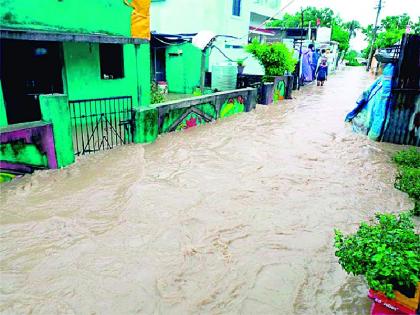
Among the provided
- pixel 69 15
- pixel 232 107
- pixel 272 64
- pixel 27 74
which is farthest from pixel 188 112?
pixel 272 64

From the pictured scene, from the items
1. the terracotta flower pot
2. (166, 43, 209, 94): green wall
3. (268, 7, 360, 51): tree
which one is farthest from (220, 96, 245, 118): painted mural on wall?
(268, 7, 360, 51): tree

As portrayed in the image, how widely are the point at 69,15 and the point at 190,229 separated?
534 centimetres

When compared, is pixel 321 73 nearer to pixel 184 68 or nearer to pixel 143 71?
pixel 184 68

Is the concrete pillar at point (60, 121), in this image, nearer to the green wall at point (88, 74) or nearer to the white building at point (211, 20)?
the green wall at point (88, 74)

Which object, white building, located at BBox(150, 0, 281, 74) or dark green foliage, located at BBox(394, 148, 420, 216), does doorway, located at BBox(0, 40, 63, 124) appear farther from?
white building, located at BBox(150, 0, 281, 74)

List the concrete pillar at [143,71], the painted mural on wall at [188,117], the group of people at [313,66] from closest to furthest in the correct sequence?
1. the concrete pillar at [143,71]
2. the painted mural on wall at [188,117]
3. the group of people at [313,66]

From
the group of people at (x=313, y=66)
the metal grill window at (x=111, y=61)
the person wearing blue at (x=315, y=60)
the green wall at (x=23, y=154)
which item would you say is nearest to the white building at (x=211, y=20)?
the group of people at (x=313, y=66)

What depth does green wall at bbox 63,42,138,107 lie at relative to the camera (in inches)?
356

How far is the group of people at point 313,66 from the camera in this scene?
20266mm

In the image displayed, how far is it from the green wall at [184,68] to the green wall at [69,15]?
8.36 meters

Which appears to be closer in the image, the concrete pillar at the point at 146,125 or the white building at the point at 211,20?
the concrete pillar at the point at 146,125

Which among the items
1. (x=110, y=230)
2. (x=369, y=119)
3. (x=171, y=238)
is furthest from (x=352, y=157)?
(x=110, y=230)

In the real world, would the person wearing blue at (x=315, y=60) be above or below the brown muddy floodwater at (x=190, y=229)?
above

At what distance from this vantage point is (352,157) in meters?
7.80
